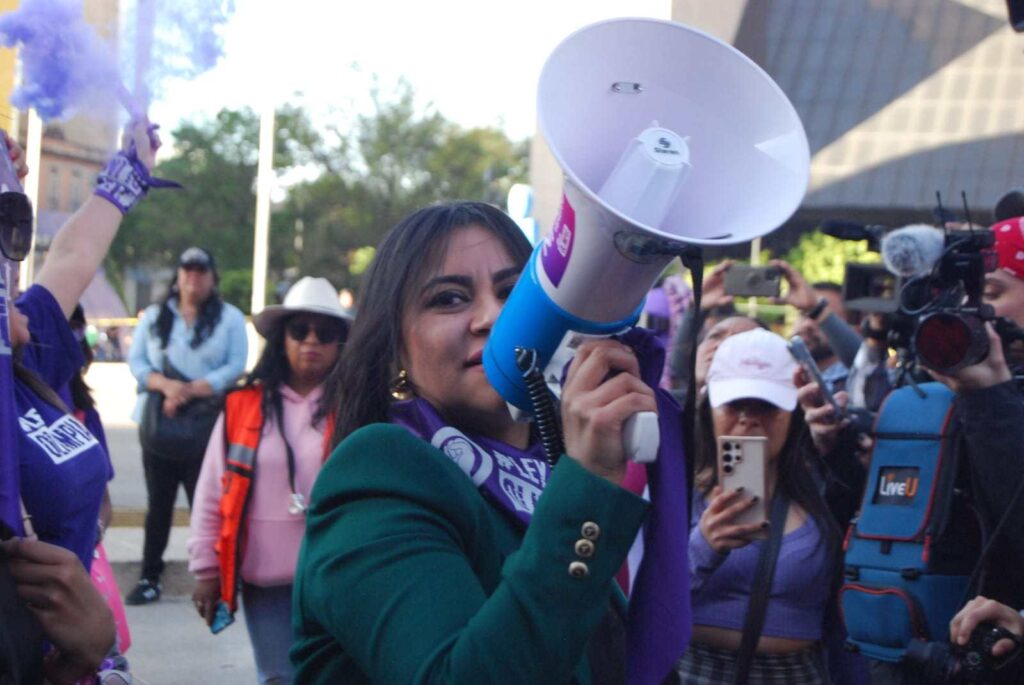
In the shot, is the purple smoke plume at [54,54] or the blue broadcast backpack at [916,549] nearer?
the purple smoke plume at [54,54]

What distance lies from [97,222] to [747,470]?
5.48 ft

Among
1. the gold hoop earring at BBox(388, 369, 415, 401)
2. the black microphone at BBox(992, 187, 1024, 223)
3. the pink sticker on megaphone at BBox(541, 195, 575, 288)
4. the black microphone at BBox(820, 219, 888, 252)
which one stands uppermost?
the black microphone at BBox(992, 187, 1024, 223)

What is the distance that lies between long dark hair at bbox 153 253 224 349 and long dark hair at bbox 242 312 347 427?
2.56m

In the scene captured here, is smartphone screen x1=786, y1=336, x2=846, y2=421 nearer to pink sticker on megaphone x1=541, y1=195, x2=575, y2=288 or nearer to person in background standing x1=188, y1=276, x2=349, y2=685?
person in background standing x1=188, y1=276, x2=349, y2=685

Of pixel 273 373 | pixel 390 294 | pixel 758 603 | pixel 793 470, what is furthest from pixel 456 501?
pixel 273 373

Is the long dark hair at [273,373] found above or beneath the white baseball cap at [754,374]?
beneath

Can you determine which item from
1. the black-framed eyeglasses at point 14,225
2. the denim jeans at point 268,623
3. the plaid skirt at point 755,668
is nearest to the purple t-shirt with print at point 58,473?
the black-framed eyeglasses at point 14,225

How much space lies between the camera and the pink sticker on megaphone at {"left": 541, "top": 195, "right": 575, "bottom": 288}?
1.64m

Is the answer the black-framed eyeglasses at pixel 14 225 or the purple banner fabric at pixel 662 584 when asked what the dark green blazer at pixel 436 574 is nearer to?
the purple banner fabric at pixel 662 584

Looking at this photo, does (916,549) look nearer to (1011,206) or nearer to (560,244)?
(1011,206)

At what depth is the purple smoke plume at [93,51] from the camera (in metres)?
2.74

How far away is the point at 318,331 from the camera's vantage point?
5664mm

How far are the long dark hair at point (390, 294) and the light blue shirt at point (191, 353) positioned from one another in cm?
601

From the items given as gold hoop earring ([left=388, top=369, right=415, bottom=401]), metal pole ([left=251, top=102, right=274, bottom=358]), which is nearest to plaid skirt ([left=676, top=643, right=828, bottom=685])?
gold hoop earring ([left=388, top=369, right=415, bottom=401])
